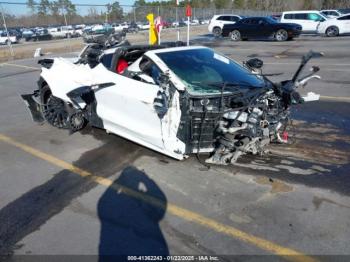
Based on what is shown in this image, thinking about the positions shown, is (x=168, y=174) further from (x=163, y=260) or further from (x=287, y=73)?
(x=287, y=73)

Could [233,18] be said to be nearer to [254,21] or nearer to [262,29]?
[254,21]

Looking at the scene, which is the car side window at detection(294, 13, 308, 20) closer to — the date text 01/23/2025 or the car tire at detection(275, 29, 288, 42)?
the car tire at detection(275, 29, 288, 42)

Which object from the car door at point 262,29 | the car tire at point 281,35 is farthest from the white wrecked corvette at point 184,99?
the car door at point 262,29

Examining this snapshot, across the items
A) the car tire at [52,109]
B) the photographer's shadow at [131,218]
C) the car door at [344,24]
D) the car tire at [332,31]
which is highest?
the car door at [344,24]

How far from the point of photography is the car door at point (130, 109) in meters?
4.88

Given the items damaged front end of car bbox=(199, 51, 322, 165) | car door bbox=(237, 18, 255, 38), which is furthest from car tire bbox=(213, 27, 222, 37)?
damaged front end of car bbox=(199, 51, 322, 165)

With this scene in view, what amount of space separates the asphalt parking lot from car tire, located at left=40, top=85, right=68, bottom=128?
0.47m

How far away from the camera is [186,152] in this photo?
4.72m

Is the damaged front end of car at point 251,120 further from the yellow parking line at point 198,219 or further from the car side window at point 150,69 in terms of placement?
the yellow parking line at point 198,219

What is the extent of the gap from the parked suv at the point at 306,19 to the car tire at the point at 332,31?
1.42 metres

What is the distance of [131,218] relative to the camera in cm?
386

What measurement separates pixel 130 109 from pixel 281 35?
2070 centimetres

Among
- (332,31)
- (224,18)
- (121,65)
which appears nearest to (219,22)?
(224,18)

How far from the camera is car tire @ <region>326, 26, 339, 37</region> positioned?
2461 cm
